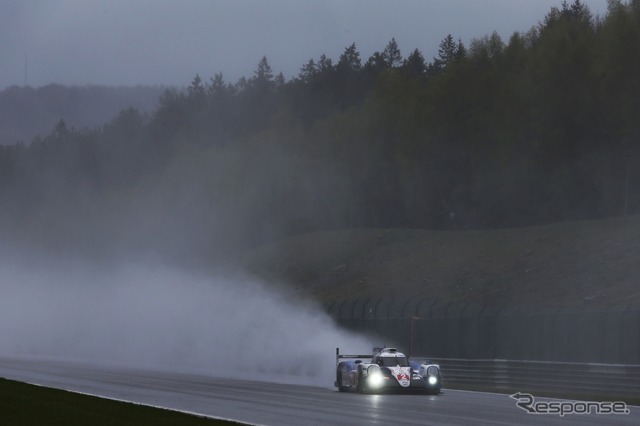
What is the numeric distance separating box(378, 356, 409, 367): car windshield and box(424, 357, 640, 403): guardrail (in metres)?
4.12

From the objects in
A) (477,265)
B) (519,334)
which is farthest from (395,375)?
(477,265)

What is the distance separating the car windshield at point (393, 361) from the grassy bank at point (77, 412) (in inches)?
326

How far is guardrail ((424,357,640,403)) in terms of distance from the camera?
3064 centimetres

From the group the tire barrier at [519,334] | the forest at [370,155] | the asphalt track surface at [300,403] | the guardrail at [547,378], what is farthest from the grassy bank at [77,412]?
the forest at [370,155]

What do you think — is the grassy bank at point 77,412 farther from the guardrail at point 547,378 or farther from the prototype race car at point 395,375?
the guardrail at point 547,378

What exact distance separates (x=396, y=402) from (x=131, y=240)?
350 ft

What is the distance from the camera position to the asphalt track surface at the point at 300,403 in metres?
21.5

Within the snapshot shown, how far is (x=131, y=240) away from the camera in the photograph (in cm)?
13125

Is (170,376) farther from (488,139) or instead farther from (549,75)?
(488,139)

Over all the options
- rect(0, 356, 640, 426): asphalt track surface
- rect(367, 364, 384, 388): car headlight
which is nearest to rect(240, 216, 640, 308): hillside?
rect(367, 364, 384, 388): car headlight

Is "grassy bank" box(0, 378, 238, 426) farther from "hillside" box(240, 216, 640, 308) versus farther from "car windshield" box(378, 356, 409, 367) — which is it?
"hillside" box(240, 216, 640, 308)

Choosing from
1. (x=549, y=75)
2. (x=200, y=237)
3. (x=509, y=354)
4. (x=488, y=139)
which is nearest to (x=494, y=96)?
(x=488, y=139)

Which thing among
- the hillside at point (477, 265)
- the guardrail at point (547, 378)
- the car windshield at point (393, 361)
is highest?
the hillside at point (477, 265)

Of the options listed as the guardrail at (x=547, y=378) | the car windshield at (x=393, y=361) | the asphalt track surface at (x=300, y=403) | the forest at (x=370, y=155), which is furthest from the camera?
the forest at (x=370, y=155)
